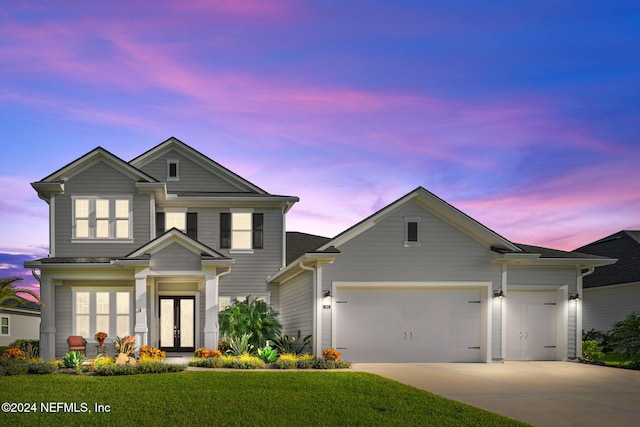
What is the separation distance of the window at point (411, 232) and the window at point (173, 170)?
1135 cm

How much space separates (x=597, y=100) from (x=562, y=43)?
10.8 feet

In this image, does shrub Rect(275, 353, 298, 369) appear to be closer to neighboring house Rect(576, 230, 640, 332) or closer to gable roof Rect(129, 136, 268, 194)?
gable roof Rect(129, 136, 268, 194)

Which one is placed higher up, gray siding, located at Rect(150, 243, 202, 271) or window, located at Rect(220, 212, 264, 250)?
window, located at Rect(220, 212, 264, 250)

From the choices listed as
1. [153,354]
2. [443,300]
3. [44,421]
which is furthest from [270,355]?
[44,421]

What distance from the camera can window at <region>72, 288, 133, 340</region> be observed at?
23.7 metres

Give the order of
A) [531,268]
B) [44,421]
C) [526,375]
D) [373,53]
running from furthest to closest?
[531,268] → [373,53] → [526,375] → [44,421]

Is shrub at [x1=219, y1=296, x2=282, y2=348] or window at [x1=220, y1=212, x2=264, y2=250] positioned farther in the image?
window at [x1=220, y1=212, x2=264, y2=250]

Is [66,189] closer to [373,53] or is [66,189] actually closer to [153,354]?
[153,354]

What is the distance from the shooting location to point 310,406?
11938 mm

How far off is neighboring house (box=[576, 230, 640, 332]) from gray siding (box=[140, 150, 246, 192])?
1766cm

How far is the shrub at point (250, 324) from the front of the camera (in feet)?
76.1

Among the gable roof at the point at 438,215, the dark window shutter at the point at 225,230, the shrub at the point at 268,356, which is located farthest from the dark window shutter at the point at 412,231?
the dark window shutter at the point at 225,230

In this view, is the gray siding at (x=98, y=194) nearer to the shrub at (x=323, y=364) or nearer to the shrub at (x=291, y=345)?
the shrub at (x=291, y=345)

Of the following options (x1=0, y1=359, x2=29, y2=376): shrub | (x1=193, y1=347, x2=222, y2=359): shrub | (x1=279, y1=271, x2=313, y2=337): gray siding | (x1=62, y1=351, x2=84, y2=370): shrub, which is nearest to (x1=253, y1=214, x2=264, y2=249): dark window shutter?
(x1=279, y1=271, x2=313, y2=337): gray siding
